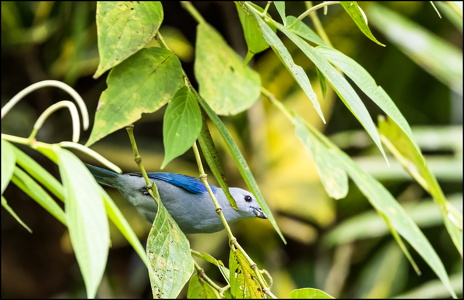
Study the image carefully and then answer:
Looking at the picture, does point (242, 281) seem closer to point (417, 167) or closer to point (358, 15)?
point (358, 15)

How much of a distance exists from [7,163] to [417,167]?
41.5 inches

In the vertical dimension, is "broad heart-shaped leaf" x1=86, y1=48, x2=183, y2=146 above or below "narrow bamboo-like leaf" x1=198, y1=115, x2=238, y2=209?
above

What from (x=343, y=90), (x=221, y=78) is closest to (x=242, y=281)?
(x=343, y=90)

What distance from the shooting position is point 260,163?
239 cm

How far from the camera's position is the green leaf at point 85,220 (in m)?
0.51

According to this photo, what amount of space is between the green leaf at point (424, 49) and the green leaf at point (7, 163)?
6.07 ft

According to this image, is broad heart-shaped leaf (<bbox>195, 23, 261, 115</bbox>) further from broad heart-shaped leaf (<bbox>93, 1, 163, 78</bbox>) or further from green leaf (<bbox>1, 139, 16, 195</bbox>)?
green leaf (<bbox>1, 139, 16, 195</bbox>)

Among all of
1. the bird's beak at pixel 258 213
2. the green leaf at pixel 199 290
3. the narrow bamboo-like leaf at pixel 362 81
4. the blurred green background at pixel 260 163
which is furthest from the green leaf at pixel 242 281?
the blurred green background at pixel 260 163

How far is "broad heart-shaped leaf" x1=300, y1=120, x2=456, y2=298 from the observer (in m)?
1.20

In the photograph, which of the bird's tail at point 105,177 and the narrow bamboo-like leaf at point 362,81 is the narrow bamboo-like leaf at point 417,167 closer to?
the narrow bamboo-like leaf at point 362,81

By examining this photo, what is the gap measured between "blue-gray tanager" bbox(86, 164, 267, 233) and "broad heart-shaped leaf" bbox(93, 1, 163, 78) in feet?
0.77

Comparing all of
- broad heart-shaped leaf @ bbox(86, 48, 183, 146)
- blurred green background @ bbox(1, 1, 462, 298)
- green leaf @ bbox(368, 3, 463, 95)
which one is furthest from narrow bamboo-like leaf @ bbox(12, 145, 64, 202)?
green leaf @ bbox(368, 3, 463, 95)

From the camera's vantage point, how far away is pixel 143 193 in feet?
3.05

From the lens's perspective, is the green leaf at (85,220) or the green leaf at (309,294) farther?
the green leaf at (309,294)
